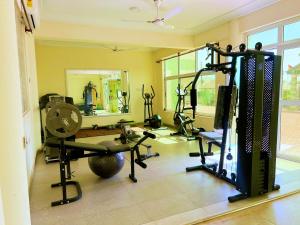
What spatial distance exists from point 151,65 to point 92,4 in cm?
501

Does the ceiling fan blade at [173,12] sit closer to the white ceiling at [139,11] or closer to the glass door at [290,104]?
the white ceiling at [139,11]

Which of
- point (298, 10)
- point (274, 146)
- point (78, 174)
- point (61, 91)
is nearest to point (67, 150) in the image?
point (78, 174)

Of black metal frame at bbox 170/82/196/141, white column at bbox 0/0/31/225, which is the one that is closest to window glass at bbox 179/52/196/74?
black metal frame at bbox 170/82/196/141

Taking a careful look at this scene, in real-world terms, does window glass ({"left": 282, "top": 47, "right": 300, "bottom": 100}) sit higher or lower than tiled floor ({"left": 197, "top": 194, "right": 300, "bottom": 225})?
higher

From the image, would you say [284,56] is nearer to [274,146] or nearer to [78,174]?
[274,146]

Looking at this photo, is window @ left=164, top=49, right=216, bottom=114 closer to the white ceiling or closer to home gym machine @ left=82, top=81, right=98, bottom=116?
the white ceiling

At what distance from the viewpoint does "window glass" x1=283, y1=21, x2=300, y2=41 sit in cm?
393

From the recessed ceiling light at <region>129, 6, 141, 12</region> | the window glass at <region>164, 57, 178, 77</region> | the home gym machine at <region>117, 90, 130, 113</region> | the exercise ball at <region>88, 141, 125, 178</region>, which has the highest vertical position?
the recessed ceiling light at <region>129, 6, 141, 12</region>

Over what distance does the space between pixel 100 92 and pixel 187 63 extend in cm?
477

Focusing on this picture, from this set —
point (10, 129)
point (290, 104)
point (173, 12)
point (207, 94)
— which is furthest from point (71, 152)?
point (207, 94)

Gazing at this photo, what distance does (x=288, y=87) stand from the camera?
415cm

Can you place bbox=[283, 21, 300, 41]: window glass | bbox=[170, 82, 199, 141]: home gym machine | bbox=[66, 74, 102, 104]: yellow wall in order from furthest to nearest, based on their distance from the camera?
bbox=[66, 74, 102, 104]: yellow wall
bbox=[170, 82, 199, 141]: home gym machine
bbox=[283, 21, 300, 41]: window glass

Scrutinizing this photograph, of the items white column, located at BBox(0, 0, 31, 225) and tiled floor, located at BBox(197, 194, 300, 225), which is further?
tiled floor, located at BBox(197, 194, 300, 225)

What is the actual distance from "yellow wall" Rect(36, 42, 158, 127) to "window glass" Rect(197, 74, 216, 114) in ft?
9.41
